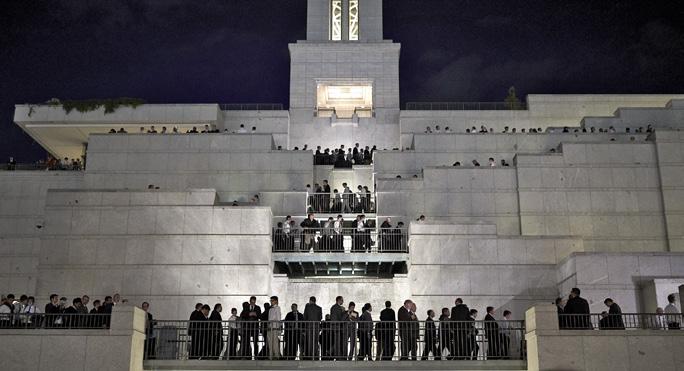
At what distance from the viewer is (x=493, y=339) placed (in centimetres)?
2342

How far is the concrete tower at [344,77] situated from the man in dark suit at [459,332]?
21779mm

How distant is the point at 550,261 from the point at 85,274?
690 inches

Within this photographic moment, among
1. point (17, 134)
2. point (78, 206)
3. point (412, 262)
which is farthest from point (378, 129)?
point (17, 134)

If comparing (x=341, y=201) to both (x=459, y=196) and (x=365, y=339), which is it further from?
(x=365, y=339)

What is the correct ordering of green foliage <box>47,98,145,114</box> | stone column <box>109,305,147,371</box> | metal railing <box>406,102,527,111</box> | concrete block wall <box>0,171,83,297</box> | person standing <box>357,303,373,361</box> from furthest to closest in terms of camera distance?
metal railing <box>406,102,527,111</box> < green foliage <box>47,98,145,114</box> < concrete block wall <box>0,171,83,297</box> < person standing <box>357,303,373,361</box> < stone column <box>109,305,147,371</box>

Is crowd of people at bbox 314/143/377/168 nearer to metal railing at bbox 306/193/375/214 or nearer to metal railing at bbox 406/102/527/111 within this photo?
metal railing at bbox 306/193/375/214

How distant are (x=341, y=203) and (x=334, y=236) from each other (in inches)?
153

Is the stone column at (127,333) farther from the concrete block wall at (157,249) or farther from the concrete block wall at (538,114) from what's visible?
the concrete block wall at (538,114)

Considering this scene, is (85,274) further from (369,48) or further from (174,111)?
(369,48)

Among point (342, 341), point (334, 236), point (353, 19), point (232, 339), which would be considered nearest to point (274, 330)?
point (232, 339)

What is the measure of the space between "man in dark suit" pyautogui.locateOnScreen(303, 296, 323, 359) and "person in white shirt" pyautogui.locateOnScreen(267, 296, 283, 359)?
2.58ft

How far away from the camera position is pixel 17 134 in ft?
233

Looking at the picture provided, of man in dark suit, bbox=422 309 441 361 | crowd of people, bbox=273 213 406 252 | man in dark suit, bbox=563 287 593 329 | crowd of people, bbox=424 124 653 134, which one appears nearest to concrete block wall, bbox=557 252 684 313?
man in dark suit, bbox=563 287 593 329

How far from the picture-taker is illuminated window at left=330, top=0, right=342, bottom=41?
48.3m
